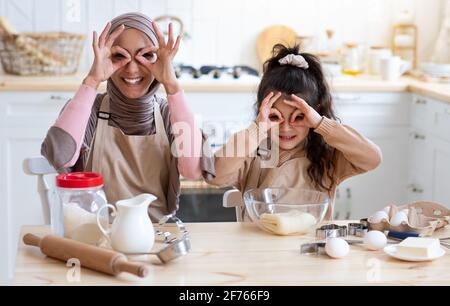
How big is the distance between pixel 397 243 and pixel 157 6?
8.77 feet

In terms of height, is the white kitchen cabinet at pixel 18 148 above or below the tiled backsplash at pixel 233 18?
below

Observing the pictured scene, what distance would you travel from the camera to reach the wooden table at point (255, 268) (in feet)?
4.88

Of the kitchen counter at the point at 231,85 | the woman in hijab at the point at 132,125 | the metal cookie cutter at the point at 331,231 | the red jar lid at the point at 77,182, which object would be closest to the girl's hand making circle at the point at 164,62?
the woman in hijab at the point at 132,125

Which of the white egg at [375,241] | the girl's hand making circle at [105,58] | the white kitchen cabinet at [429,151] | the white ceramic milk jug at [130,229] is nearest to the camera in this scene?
the white ceramic milk jug at [130,229]

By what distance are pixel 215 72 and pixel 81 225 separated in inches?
86.3

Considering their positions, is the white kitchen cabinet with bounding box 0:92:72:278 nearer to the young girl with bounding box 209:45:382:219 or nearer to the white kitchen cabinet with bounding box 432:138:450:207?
the young girl with bounding box 209:45:382:219

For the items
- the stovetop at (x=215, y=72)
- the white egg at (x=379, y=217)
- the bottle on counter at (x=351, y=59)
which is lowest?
the white egg at (x=379, y=217)

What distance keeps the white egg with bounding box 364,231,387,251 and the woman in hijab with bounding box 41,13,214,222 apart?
53 centimetres

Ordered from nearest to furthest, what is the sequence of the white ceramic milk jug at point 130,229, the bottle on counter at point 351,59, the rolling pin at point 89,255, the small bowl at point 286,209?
1. the rolling pin at point 89,255
2. the white ceramic milk jug at point 130,229
3. the small bowl at point 286,209
4. the bottle on counter at point 351,59

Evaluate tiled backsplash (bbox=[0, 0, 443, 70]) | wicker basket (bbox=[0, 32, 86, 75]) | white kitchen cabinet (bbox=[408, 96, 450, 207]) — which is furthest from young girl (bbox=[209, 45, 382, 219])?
tiled backsplash (bbox=[0, 0, 443, 70])

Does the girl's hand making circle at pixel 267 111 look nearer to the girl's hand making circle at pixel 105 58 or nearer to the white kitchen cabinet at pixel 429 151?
the girl's hand making circle at pixel 105 58

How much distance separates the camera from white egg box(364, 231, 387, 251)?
170 cm

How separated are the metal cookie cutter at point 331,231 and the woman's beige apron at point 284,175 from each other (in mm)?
369
